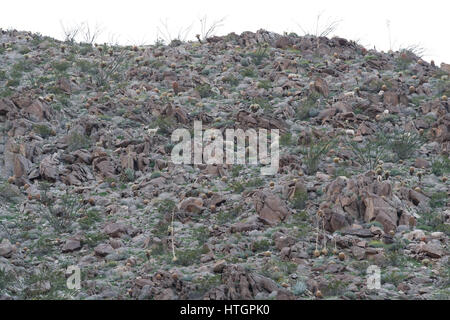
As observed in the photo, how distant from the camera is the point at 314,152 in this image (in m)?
12.1

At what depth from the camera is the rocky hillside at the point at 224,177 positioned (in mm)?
8828

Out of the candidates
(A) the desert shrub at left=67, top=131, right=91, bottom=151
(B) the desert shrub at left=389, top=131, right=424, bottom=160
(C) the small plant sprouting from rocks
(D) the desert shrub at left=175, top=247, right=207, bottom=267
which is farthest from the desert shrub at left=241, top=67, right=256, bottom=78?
(D) the desert shrub at left=175, top=247, right=207, bottom=267

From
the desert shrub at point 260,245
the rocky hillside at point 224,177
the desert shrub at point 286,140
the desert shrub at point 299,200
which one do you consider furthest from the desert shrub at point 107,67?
the desert shrub at point 260,245

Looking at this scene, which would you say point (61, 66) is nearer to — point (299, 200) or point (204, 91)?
point (204, 91)

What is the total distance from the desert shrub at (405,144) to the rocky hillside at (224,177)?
4 cm

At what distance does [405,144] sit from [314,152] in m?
1.89

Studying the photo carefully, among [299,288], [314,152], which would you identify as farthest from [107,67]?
[299,288]

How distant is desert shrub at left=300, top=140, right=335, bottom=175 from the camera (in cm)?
1178

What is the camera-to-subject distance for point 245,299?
790 cm

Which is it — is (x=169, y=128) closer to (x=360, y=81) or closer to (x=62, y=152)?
(x=62, y=152)

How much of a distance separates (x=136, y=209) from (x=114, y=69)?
21.6 ft

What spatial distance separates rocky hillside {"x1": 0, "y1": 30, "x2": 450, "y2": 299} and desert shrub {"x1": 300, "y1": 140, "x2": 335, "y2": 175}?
1.7 inches
